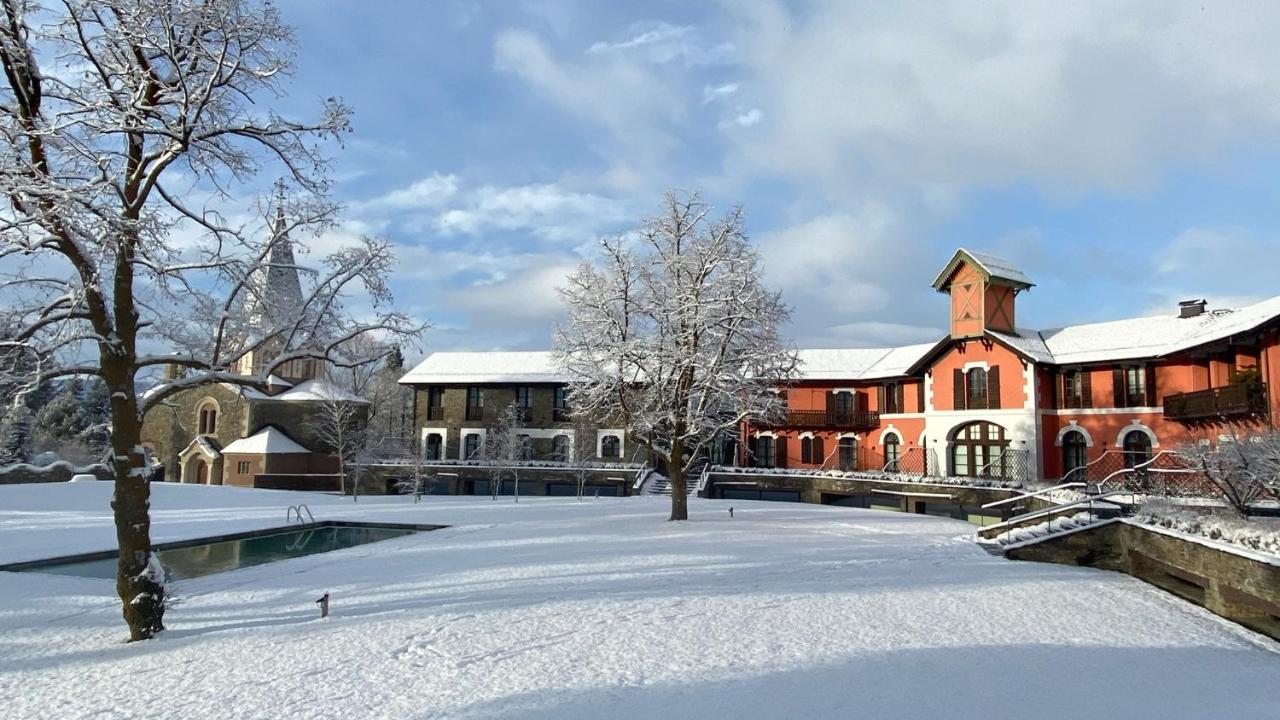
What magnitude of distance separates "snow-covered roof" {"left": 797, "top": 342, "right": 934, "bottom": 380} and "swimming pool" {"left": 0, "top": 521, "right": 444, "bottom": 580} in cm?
2289

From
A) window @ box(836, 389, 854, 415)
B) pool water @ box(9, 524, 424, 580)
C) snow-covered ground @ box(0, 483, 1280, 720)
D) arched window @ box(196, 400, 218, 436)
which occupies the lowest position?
pool water @ box(9, 524, 424, 580)

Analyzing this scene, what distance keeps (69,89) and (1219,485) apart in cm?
2067

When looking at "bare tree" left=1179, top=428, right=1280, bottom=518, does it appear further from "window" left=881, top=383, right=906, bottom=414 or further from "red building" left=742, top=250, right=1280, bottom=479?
"window" left=881, top=383, right=906, bottom=414

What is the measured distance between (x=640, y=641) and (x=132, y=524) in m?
6.78

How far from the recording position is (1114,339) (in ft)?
100

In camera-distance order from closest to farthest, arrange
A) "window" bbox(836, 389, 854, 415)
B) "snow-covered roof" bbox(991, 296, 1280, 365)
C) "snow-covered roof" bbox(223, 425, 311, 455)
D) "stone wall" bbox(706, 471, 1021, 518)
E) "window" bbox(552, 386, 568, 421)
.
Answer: "stone wall" bbox(706, 471, 1021, 518), "snow-covered roof" bbox(991, 296, 1280, 365), "window" bbox(836, 389, 854, 415), "snow-covered roof" bbox(223, 425, 311, 455), "window" bbox(552, 386, 568, 421)

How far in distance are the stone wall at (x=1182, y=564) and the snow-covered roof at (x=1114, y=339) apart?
13.4m

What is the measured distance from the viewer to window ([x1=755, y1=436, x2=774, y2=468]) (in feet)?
132

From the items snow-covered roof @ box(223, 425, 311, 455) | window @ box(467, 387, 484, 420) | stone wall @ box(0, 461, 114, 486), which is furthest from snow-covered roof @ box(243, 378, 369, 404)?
stone wall @ box(0, 461, 114, 486)

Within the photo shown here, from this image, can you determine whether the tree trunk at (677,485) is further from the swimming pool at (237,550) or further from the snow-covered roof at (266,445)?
the snow-covered roof at (266,445)

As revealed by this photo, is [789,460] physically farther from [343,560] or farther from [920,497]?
[343,560]

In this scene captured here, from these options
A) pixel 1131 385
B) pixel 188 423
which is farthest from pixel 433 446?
pixel 1131 385

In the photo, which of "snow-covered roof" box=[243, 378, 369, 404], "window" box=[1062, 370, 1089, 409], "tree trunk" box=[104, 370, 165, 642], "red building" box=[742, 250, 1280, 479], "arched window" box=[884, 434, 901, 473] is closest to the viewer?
"tree trunk" box=[104, 370, 165, 642]

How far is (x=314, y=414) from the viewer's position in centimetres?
4222
